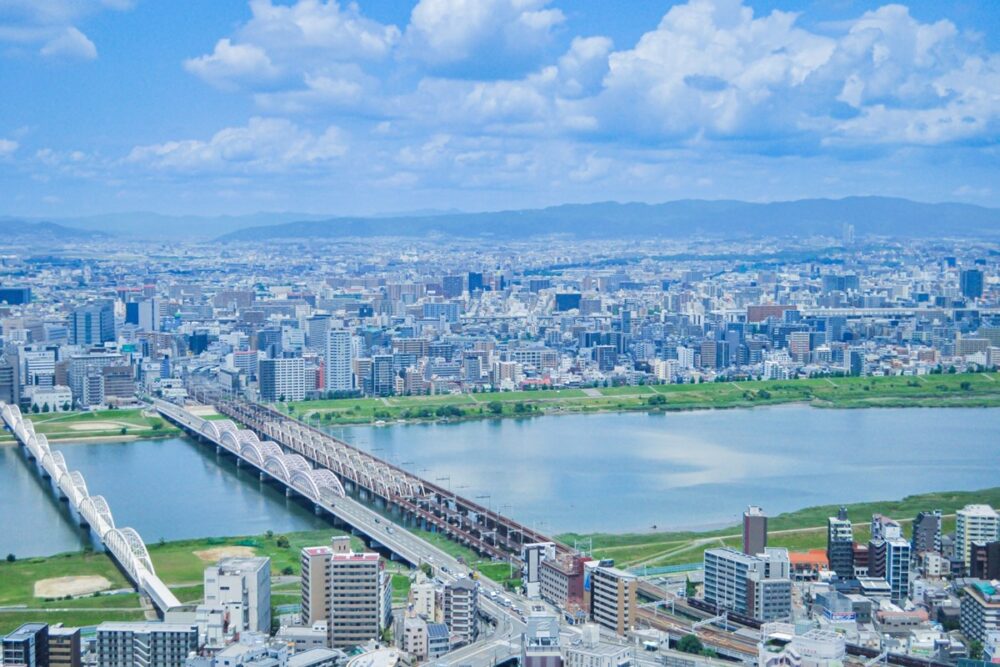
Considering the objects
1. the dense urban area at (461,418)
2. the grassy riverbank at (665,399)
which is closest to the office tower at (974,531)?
the dense urban area at (461,418)

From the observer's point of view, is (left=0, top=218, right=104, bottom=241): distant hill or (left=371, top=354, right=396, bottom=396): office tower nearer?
(left=371, top=354, right=396, bottom=396): office tower

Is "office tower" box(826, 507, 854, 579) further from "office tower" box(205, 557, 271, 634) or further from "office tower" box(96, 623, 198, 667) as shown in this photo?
"office tower" box(96, 623, 198, 667)

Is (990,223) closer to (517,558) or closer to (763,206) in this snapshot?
(763,206)

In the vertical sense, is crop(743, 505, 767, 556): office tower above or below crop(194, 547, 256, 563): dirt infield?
above

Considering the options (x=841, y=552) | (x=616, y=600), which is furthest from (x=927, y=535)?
(x=616, y=600)

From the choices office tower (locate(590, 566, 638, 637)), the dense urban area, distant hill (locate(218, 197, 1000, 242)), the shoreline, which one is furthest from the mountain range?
office tower (locate(590, 566, 638, 637))

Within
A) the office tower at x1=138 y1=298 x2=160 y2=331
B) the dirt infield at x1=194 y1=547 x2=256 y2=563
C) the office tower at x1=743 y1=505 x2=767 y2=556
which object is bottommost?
the dirt infield at x1=194 y1=547 x2=256 y2=563

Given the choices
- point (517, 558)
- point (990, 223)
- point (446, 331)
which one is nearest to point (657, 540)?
point (517, 558)
